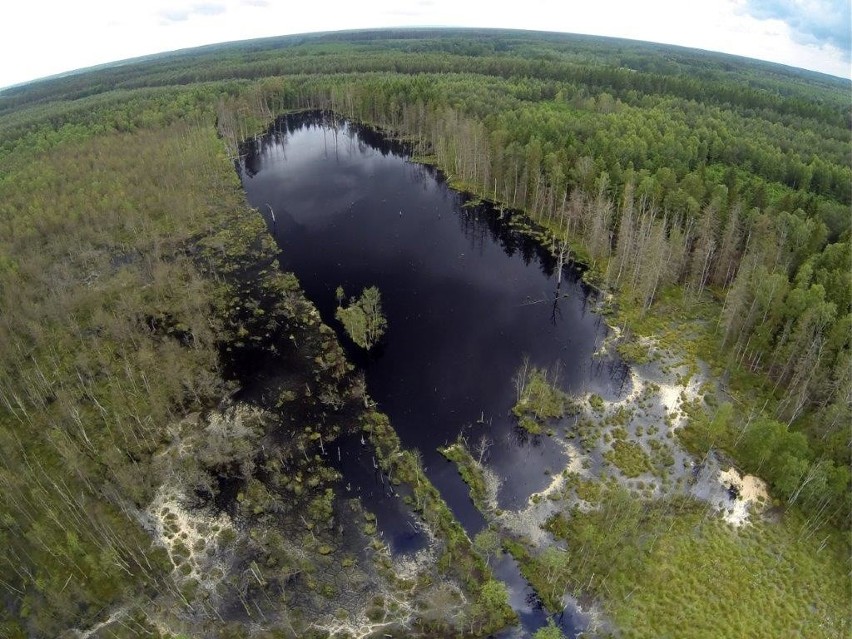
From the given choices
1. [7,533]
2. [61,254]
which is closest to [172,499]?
[7,533]

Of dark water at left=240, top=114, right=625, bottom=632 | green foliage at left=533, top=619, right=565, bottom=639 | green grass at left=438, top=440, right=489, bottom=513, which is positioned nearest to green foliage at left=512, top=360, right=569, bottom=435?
dark water at left=240, top=114, right=625, bottom=632

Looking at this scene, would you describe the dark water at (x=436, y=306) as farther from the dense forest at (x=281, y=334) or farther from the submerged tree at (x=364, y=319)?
the dense forest at (x=281, y=334)

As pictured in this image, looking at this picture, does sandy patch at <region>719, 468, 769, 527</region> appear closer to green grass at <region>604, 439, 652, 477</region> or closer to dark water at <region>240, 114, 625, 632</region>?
green grass at <region>604, 439, 652, 477</region>

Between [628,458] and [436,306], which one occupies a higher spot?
[436,306]

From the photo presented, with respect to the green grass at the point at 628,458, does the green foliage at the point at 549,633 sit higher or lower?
higher

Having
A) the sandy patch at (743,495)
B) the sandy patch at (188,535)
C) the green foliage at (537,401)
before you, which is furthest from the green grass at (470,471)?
the sandy patch at (743,495)

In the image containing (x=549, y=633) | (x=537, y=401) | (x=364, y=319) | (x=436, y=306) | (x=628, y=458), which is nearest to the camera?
(x=549, y=633)

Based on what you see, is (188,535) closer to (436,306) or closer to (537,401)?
(537,401)

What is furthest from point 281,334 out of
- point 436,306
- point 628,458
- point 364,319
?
point 628,458
